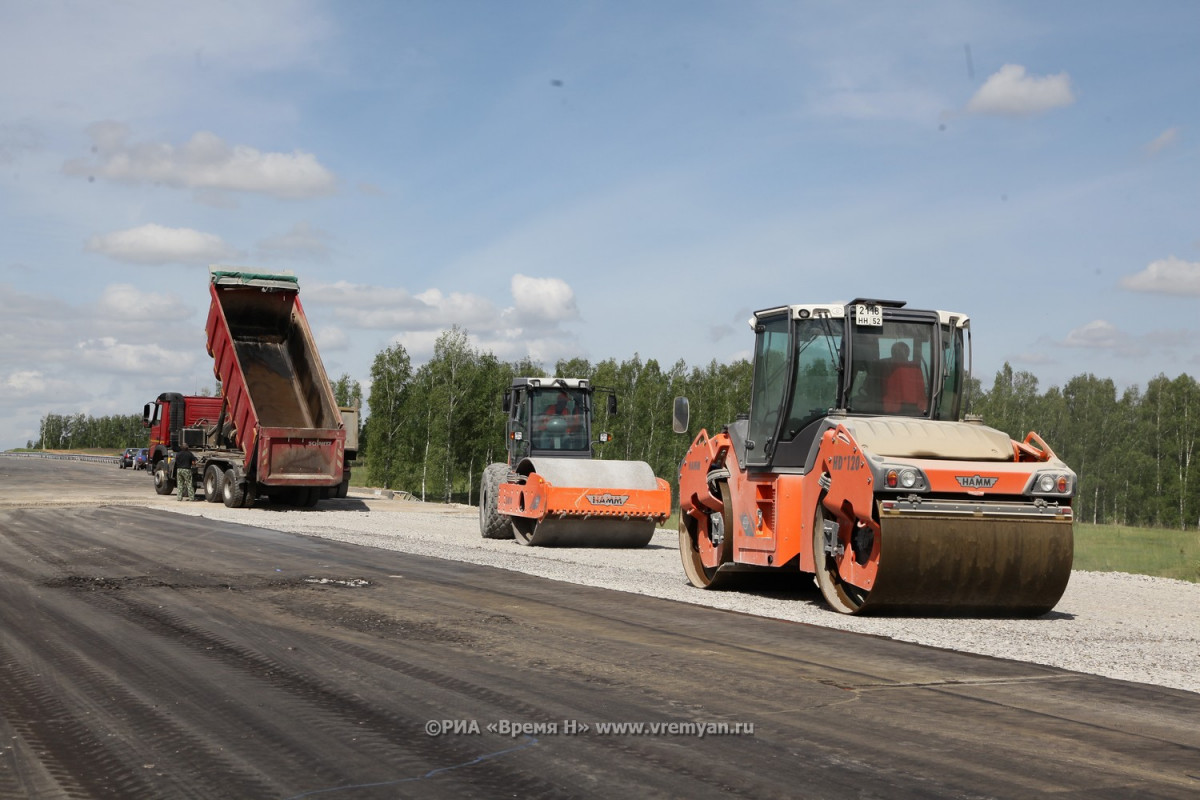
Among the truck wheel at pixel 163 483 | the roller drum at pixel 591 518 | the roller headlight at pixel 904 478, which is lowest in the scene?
the truck wheel at pixel 163 483

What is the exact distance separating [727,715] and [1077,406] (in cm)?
8473

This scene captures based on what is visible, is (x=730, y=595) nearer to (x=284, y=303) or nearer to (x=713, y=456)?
(x=713, y=456)

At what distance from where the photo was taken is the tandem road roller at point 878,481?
10211mm

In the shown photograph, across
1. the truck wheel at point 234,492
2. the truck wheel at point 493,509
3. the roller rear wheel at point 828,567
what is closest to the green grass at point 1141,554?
the roller rear wheel at point 828,567

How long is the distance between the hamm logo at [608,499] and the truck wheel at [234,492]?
12260 mm

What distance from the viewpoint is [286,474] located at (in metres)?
26.9

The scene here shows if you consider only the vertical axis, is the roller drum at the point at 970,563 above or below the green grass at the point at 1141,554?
above

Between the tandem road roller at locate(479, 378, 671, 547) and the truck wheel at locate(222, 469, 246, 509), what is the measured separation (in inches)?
338

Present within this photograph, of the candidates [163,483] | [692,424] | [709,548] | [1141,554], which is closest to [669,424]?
[692,424]

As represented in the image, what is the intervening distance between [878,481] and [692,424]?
64071 mm

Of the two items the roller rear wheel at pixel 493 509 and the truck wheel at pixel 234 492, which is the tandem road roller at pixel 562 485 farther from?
the truck wheel at pixel 234 492

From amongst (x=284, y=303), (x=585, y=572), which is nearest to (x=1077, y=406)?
(x=284, y=303)

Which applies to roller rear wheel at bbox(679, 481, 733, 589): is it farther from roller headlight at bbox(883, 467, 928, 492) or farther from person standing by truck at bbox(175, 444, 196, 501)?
person standing by truck at bbox(175, 444, 196, 501)

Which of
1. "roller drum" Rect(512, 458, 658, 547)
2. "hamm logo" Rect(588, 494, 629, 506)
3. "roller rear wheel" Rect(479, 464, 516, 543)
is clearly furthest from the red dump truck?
"hamm logo" Rect(588, 494, 629, 506)
